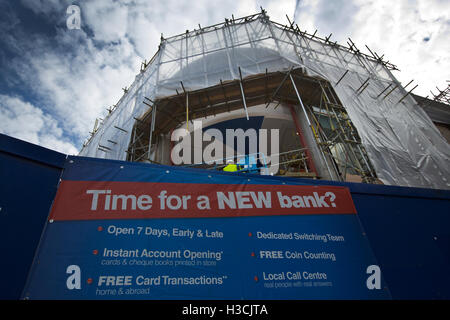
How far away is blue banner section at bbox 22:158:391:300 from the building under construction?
5815 millimetres

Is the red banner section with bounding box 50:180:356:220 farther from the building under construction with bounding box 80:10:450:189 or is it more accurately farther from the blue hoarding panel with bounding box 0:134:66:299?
the building under construction with bounding box 80:10:450:189

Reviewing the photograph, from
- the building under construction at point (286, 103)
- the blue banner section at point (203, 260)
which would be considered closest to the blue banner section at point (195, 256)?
the blue banner section at point (203, 260)

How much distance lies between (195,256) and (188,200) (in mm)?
706

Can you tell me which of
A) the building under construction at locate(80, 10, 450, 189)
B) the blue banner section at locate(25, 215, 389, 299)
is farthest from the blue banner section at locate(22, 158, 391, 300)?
the building under construction at locate(80, 10, 450, 189)

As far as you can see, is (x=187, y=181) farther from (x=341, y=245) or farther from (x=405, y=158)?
(x=405, y=158)

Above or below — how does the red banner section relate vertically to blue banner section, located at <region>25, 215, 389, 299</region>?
above

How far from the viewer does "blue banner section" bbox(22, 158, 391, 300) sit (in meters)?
2.14

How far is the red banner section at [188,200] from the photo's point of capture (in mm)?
2494

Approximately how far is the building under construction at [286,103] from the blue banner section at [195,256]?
581cm

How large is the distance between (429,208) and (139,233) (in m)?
4.60

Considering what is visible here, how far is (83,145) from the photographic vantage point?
60.4ft

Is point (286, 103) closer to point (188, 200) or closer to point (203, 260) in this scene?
point (188, 200)

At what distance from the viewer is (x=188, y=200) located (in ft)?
9.37

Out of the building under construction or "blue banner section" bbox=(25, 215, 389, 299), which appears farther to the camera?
the building under construction
